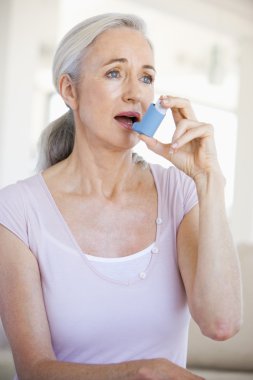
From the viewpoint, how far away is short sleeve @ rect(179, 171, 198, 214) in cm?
141

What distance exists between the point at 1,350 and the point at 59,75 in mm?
828

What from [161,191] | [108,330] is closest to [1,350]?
[108,330]

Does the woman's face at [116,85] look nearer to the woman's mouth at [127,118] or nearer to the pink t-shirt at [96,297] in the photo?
the woman's mouth at [127,118]

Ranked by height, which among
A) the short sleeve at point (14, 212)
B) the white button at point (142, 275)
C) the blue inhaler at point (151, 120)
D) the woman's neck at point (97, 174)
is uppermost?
the blue inhaler at point (151, 120)

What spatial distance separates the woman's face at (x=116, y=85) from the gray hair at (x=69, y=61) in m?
0.02

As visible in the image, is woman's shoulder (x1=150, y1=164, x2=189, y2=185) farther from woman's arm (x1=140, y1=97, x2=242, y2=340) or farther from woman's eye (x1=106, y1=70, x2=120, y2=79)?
woman's eye (x1=106, y1=70, x2=120, y2=79)

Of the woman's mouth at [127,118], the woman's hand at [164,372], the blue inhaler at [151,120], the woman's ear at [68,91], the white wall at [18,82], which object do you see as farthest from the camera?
the white wall at [18,82]

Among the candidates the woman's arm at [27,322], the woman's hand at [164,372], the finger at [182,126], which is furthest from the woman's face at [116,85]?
the woman's hand at [164,372]

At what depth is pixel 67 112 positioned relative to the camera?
161cm

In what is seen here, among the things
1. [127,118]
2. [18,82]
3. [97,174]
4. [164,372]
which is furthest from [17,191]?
[18,82]

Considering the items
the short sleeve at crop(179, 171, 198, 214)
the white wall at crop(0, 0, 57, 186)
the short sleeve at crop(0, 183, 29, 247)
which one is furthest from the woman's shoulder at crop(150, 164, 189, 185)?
the white wall at crop(0, 0, 57, 186)

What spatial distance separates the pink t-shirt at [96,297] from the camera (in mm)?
1307

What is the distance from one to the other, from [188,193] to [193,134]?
0.67ft

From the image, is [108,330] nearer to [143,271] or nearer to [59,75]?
[143,271]
